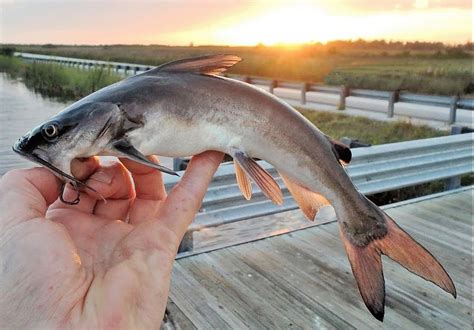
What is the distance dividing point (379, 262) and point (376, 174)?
4128mm

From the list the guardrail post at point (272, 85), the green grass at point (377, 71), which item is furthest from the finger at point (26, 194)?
the guardrail post at point (272, 85)

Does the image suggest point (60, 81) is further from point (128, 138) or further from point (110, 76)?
point (128, 138)

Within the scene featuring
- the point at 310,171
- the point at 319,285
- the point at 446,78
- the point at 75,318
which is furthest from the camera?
the point at 446,78

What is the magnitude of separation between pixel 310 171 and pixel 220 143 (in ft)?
1.47

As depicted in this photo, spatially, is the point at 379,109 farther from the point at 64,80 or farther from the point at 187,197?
the point at 64,80

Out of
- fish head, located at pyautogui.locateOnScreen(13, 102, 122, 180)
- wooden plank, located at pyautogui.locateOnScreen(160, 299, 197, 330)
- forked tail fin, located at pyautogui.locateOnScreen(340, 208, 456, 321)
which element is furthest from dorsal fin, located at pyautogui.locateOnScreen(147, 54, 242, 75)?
wooden plank, located at pyautogui.locateOnScreen(160, 299, 197, 330)

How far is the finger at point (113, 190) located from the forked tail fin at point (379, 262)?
1099mm

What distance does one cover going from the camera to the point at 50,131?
1985mm

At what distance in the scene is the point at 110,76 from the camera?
23.8 m

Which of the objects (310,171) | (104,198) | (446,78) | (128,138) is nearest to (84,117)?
(128,138)

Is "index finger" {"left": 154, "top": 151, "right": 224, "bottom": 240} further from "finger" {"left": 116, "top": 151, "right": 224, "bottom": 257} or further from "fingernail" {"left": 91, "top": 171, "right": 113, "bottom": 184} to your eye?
"fingernail" {"left": 91, "top": 171, "right": 113, "bottom": 184}

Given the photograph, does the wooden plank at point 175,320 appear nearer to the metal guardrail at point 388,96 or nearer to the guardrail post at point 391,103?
the metal guardrail at point 388,96

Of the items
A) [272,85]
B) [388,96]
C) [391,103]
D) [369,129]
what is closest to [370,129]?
[369,129]

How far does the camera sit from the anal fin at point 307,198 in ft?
8.43
